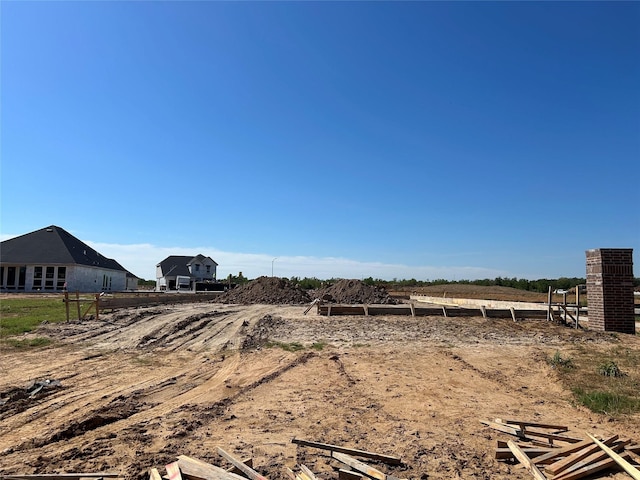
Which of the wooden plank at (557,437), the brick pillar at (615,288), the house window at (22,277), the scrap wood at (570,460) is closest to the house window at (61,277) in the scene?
the house window at (22,277)

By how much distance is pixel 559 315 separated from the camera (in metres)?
18.5

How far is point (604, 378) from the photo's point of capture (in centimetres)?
878

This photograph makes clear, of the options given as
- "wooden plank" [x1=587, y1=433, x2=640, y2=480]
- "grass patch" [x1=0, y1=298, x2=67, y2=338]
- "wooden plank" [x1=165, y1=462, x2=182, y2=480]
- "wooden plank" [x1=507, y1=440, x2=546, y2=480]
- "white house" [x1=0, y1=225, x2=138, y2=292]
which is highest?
"white house" [x1=0, y1=225, x2=138, y2=292]

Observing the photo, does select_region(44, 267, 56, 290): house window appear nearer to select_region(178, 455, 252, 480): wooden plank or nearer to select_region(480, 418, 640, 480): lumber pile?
select_region(178, 455, 252, 480): wooden plank

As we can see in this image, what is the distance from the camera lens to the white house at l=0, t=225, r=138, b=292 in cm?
3922

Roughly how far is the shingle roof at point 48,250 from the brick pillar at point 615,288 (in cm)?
4033

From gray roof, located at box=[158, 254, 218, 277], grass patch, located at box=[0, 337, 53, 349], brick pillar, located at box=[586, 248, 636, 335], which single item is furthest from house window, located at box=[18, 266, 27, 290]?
brick pillar, located at box=[586, 248, 636, 335]

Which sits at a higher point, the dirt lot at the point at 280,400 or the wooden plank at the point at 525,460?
the wooden plank at the point at 525,460

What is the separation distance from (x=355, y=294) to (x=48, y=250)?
29751mm

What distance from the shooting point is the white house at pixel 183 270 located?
208ft

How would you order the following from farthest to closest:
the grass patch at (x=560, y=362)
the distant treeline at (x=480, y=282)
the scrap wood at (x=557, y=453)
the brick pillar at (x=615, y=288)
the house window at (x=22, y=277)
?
the distant treeline at (x=480, y=282) < the house window at (x=22, y=277) < the brick pillar at (x=615, y=288) < the grass patch at (x=560, y=362) < the scrap wood at (x=557, y=453)

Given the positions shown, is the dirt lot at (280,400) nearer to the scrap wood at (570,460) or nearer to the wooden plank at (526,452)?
the wooden plank at (526,452)

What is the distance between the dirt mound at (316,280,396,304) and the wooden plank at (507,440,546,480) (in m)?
26.5

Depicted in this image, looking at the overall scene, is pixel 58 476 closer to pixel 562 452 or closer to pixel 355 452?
pixel 355 452
